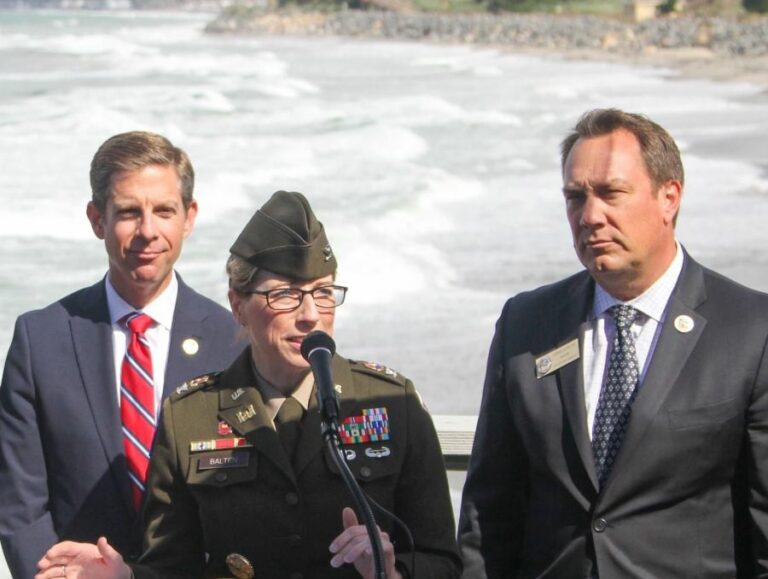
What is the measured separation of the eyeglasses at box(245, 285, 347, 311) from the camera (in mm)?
2869

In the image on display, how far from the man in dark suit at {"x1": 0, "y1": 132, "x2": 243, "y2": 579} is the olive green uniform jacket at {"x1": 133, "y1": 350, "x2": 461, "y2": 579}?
1.02 ft

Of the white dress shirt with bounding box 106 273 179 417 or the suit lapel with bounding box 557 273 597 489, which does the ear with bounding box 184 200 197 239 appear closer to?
the white dress shirt with bounding box 106 273 179 417

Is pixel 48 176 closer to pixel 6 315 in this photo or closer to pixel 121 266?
pixel 6 315

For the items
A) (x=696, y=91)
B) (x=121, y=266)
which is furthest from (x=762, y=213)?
(x=696, y=91)

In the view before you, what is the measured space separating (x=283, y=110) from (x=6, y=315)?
19.1 metres

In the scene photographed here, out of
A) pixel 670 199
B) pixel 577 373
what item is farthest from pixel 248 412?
pixel 670 199

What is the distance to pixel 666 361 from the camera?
2861 millimetres

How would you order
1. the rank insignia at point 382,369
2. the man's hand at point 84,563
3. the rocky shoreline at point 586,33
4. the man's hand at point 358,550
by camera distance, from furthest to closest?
the rocky shoreline at point 586,33
the rank insignia at point 382,369
the man's hand at point 84,563
the man's hand at point 358,550

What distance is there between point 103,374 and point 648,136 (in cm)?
128

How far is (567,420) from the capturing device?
2893 mm

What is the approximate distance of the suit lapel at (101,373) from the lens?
327 centimetres

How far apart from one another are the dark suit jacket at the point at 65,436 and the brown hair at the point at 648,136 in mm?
975

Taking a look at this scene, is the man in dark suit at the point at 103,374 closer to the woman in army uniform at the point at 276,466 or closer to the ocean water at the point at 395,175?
the woman in army uniform at the point at 276,466

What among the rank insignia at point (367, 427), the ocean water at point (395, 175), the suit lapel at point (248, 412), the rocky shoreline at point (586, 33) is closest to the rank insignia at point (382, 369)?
the rank insignia at point (367, 427)
